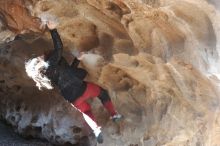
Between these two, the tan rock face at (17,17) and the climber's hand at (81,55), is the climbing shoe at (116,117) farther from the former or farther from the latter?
the tan rock face at (17,17)

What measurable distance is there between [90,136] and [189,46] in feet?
3.94

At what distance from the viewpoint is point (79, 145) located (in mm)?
3098

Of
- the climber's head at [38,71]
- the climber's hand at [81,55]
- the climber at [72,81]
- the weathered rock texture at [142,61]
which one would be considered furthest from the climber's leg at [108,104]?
the climber's head at [38,71]

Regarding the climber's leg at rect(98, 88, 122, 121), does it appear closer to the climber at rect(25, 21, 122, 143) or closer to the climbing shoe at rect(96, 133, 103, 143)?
the climber at rect(25, 21, 122, 143)

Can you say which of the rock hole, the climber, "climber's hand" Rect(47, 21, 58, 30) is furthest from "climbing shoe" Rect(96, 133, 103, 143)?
"climber's hand" Rect(47, 21, 58, 30)

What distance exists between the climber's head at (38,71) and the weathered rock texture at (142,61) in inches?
2.6

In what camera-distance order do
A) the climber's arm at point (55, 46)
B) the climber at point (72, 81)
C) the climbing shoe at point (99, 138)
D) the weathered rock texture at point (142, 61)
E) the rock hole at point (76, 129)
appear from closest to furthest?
1. the weathered rock texture at point (142, 61)
2. the climber's arm at point (55, 46)
3. the climber at point (72, 81)
4. the climbing shoe at point (99, 138)
5. the rock hole at point (76, 129)

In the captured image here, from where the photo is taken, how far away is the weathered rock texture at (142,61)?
6.94 ft

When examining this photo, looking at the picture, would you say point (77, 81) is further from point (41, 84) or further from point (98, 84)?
point (41, 84)

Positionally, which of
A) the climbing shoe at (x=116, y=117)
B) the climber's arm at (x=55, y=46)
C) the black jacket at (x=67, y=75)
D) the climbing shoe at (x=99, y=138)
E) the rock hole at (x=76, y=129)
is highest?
the climber's arm at (x=55, y=46)

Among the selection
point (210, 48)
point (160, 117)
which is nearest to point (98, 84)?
point (160, 117)

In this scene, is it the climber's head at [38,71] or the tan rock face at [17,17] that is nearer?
the tan rock face at [17,17]

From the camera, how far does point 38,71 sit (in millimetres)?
2742

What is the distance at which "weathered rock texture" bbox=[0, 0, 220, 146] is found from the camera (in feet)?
6.94
